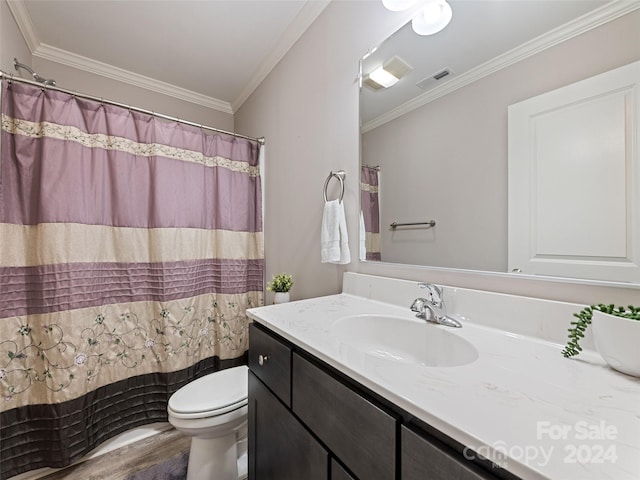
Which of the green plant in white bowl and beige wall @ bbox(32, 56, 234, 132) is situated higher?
beige wall @ bbox(32, 56, 234, 132)

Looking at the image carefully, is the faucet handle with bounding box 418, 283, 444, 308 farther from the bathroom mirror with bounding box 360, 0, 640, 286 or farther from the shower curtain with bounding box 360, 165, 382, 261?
the shower curtain with bounding box 360, 165, 382, 261

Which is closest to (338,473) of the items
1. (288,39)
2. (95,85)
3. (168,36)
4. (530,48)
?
(530,48)

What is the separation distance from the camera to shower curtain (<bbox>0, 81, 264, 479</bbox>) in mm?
1235

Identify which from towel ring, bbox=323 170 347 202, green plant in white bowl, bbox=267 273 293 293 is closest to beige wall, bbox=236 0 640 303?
towel ring, bbox=323 170 347 202

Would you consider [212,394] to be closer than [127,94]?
Yes

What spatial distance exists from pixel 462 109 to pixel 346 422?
3.43 ft

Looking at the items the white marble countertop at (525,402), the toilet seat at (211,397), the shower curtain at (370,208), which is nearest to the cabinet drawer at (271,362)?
the white marble countertop at (525,402)

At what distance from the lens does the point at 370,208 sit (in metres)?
1.23

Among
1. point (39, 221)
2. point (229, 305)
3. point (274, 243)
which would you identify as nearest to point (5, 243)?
point (39, 221)

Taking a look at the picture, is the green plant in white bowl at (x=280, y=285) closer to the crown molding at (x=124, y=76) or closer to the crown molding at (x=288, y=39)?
the crown molding at (x=288, y=39)

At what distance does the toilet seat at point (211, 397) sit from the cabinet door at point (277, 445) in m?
0.23

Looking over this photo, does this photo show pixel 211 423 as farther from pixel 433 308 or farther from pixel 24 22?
pixel 24 22

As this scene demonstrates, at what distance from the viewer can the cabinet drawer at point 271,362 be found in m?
0.78

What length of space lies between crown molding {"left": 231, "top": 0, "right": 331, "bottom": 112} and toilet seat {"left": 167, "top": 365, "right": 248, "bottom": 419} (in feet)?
6.87
